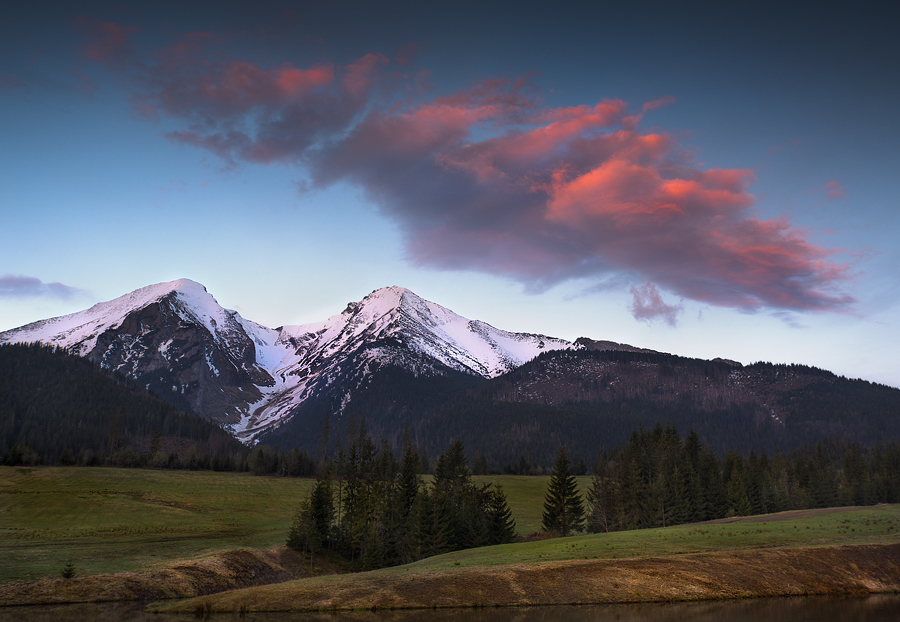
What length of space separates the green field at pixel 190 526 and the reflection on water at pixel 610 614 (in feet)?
30.9

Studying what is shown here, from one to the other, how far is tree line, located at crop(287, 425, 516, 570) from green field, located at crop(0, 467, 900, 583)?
6.60 meters

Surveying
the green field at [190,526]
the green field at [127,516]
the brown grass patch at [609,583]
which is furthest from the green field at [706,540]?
the green field at [127,516]

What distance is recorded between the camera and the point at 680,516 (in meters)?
82.8

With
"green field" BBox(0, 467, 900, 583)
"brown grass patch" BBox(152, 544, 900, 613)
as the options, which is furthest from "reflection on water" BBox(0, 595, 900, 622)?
"green field" BBox(0, 467, 900, 583)

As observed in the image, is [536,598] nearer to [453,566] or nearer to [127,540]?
[453,566]

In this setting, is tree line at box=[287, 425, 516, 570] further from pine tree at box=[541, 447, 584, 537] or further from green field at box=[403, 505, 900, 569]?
green field at box=[403, 505, 900, 569]

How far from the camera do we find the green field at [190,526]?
1911 inches

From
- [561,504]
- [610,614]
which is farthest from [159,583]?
[561,504]

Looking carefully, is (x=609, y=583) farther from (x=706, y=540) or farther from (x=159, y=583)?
(x=159, y=583)

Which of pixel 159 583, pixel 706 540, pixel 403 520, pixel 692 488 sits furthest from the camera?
A: pixel 692 488

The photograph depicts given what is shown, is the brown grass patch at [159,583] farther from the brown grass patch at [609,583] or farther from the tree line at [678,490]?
the tree line at [678,490]

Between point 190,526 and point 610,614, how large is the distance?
242 feet

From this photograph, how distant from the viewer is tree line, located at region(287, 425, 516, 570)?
7012cm

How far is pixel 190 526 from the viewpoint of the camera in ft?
286
